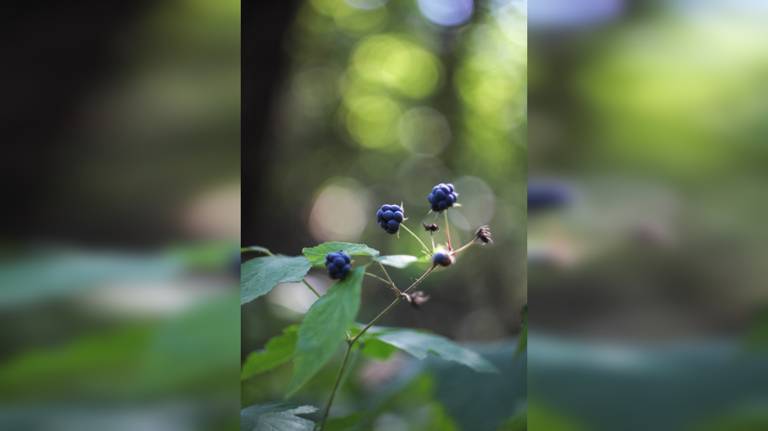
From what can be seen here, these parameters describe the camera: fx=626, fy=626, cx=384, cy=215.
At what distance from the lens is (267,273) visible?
0.70 m

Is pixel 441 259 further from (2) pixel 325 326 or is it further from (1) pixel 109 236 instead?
(1) pixel 109 236

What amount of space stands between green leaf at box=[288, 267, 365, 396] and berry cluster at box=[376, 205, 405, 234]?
13 centimetres

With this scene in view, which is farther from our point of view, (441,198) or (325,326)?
(441,198)

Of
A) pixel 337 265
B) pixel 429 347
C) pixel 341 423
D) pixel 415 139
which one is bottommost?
pixel 341 423

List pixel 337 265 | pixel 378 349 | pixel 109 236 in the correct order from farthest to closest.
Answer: pixel 378 349
pixel 337 265
pixel 109 236

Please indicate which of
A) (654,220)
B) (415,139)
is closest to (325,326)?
(654,220)

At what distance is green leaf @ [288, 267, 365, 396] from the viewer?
0.56 meters

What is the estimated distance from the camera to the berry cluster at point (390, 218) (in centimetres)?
77

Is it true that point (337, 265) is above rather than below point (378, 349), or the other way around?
above

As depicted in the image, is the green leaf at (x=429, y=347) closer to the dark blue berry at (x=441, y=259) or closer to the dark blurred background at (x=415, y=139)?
the dark blue berry at (x=441, y=259)

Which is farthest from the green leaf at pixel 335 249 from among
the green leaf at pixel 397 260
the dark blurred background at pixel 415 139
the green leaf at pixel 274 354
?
the dark blurred background at pixel 415 139

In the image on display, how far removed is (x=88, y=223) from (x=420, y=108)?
603 centimetres

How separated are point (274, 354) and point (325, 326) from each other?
241 mm

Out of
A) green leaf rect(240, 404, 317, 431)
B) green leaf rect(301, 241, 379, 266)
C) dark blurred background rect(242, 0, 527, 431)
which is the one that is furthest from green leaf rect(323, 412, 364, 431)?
dark blurred background rect(242, 0, 527, 431)
